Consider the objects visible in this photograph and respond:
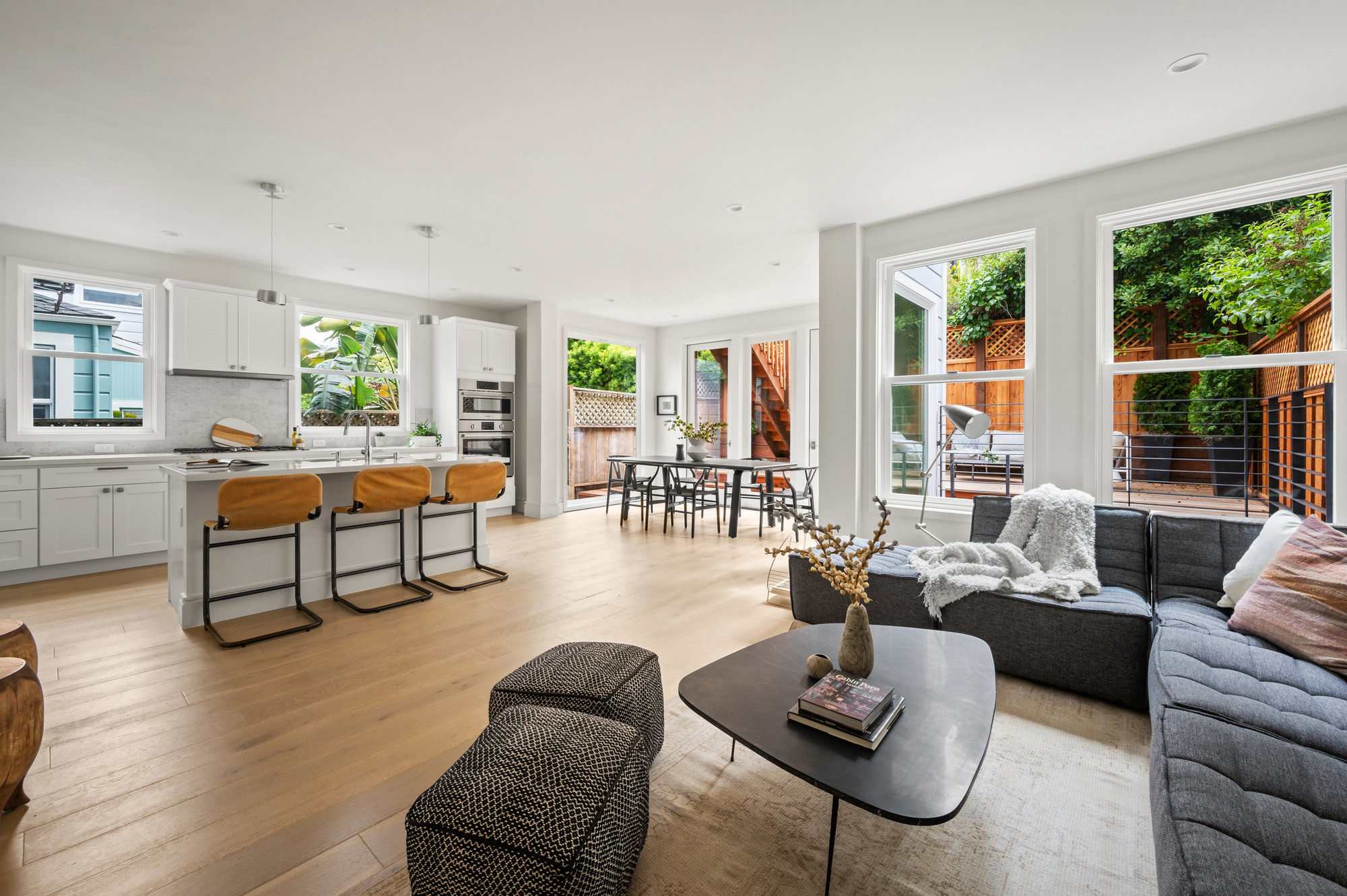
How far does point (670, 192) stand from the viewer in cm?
376

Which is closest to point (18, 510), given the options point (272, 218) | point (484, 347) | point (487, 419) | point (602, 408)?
point (272, 218)

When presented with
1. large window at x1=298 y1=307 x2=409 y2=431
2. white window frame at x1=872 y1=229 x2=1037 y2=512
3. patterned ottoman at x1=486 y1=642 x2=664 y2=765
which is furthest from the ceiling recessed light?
large window at x1=298 y1=307 x2=409 y2=431

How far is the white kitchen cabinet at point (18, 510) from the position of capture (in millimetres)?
3912

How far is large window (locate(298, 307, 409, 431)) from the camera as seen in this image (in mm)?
5984

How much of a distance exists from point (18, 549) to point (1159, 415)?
7.43 metres

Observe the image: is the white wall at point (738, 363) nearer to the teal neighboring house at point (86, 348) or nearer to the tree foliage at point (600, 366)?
the tree foliage at point (600, 366)

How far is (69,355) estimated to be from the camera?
4.59 metres

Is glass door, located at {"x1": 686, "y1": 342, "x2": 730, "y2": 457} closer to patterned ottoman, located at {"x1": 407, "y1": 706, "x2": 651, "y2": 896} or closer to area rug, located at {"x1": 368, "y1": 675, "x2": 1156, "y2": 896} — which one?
area rug, located at {"x1": 368, "y1": 675, "x2": 1156, "y2": 896}

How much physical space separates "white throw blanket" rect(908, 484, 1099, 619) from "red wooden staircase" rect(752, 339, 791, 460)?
4.31m

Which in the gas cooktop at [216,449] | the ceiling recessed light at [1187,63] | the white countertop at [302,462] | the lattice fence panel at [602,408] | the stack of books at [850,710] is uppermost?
the ceiling recessed light at [1187,63]

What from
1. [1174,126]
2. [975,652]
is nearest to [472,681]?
[975,652]

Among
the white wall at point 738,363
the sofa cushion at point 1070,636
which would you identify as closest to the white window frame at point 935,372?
the sofa cushion at point 1070,636

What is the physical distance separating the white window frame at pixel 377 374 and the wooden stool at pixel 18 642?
166 inches

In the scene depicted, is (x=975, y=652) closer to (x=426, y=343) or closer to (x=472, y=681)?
(x=472, y=681)
